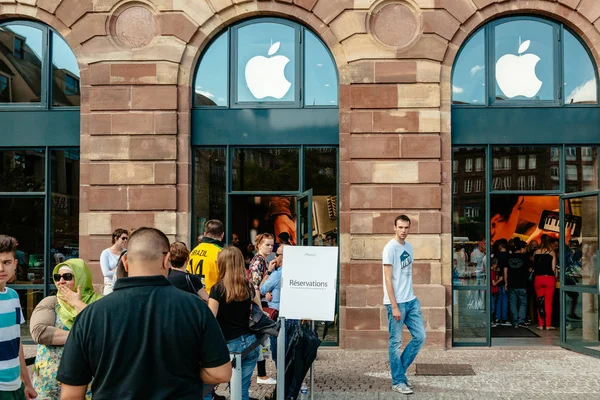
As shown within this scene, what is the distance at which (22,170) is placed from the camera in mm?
11688

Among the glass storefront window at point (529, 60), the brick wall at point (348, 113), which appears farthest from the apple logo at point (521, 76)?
the brick wall at point (348, 113)

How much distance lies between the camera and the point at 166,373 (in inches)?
116

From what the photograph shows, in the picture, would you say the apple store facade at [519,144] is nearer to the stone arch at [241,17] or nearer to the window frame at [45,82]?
the stone arch at [241,17]

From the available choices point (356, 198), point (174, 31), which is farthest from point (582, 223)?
point (174, 31)

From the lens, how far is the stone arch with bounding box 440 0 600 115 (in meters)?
11.1

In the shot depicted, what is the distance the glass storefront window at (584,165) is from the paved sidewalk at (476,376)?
9.12 ft

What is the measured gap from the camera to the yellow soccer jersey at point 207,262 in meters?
7.44

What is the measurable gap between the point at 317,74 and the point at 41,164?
498 cm

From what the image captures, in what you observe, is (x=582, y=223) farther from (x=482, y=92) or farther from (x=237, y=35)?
(x=237, y=35)

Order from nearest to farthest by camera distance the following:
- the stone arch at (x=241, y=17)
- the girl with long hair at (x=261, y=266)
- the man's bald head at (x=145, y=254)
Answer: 1. the man's bald head at (x=145, y=254)
2. the girl with long hair at (x=261, y=266)
3. the stone arch at (x=241, y=17)

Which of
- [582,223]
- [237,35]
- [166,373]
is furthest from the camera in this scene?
[237,35]

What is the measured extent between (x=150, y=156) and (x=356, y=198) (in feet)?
11.3

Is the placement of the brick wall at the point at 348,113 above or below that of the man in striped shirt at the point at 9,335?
above

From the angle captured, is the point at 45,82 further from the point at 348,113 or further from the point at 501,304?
the point at 501,304
